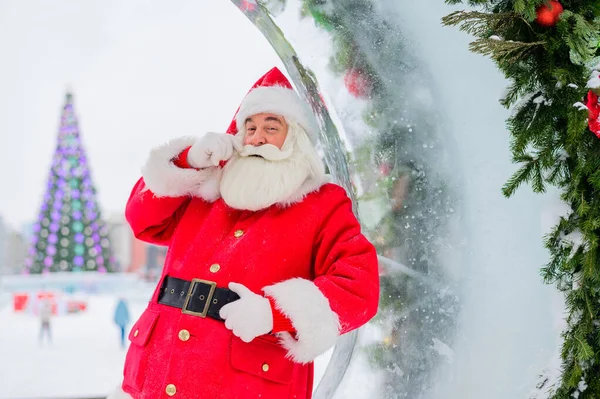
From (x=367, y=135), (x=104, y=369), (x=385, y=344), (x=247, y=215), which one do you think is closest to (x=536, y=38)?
(x=367, y=135)

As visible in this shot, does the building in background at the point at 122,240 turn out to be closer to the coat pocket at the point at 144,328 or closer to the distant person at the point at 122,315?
the distant person at the point at 122,315

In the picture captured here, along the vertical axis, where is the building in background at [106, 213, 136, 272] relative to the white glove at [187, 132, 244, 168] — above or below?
below

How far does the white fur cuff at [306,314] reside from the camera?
4.25 ft

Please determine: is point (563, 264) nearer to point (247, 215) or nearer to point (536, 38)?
point (536, 38)

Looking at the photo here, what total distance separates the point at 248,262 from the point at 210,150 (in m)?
0.27

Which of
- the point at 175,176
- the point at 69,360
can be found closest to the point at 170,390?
the point at 175,176

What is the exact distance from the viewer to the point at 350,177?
184 centimetres

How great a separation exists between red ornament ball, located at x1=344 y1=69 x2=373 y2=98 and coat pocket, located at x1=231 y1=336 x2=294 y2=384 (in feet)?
2.50

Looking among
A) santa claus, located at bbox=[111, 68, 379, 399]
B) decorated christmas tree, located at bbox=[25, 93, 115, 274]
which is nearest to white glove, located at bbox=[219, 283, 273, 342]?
santa claus, located at bbox=[111, 68, 379, 399]

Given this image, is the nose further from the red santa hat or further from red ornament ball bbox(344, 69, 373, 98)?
red ornament ball bbox(344, 69, 373, 98)

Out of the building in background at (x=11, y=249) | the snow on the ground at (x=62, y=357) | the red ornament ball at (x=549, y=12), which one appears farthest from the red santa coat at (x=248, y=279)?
the building in background at (x=11, y=249)

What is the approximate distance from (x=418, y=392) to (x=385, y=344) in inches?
6.6

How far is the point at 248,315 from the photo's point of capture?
1261 millimetres

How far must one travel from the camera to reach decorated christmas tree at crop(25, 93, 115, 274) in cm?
911
